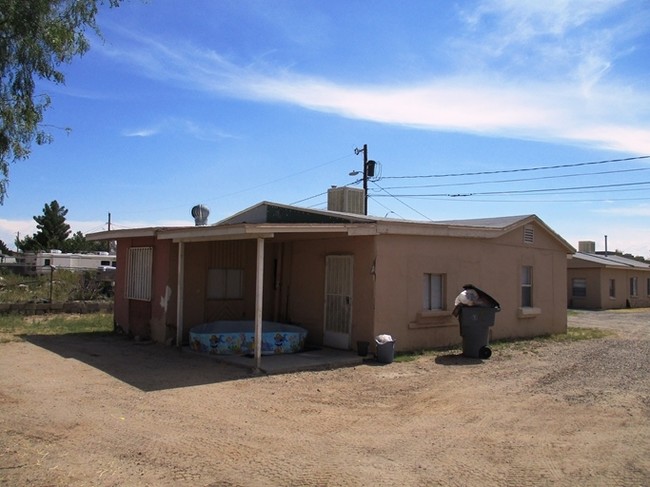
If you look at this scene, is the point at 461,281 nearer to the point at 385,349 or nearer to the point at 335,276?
the point at 335,276

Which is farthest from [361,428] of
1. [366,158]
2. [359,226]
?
[366,158]

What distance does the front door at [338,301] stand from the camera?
12.7 meters

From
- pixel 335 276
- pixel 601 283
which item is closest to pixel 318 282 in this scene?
pixel 335 276

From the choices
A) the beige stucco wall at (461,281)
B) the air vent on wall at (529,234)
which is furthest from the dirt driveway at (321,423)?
the air vent on wall at (529,234)

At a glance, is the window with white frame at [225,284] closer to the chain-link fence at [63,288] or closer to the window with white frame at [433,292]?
the window with white frame at [433,292]

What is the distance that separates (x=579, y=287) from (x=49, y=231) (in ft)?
144

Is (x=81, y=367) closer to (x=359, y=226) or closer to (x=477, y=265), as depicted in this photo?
(x=359, y=226)

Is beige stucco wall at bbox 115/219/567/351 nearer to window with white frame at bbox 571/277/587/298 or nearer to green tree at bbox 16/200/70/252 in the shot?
window with white frame at bbox 571/277/587/298

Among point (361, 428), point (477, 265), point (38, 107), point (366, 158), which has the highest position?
point (366, 158)

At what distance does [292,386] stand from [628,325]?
56.0ft

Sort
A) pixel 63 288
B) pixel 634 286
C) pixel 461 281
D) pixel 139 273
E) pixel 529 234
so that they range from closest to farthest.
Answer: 1. pixel 461 281
2. pixel 139 273
3. pixel 529 234
4. pixel 63 288
5. pixel 634 286

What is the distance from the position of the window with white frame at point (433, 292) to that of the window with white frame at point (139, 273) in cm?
657

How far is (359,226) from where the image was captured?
38.2 feet

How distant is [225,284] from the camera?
14.1 metres
